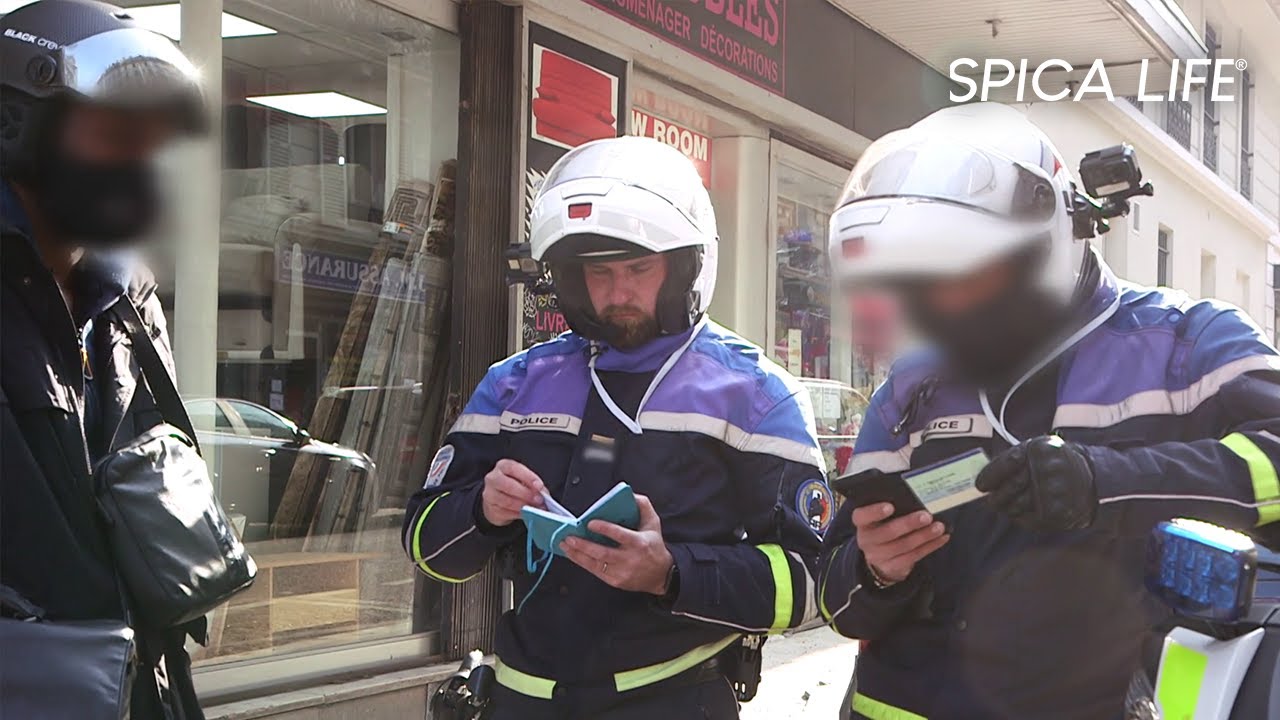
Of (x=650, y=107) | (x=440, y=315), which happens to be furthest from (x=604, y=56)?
(x=440, y=315)

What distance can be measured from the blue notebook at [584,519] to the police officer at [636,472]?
23mm

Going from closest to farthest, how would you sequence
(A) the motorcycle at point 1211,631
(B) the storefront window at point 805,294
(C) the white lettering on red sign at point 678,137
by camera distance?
(A) the motorcycle at point 1211,631
(C) the white lettering on red sign at point 678,137
(B) the storefront window at point 805,294

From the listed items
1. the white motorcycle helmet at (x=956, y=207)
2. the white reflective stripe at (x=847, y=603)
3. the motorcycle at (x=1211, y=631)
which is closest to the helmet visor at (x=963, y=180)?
the white motorcycle helmet at (x=956, y=207)

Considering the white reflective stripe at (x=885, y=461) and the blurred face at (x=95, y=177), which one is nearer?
the blurred face at (x=95, y=177)

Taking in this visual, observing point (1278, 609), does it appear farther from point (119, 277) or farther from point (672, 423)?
point (119, 277)

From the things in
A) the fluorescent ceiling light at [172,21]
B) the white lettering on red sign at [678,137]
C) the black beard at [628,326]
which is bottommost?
the black beard at [628,326]

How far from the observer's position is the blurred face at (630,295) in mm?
2824

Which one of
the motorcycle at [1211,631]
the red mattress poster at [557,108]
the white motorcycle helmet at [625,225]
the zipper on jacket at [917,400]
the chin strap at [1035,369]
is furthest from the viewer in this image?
the red mattress poster at [557,108]

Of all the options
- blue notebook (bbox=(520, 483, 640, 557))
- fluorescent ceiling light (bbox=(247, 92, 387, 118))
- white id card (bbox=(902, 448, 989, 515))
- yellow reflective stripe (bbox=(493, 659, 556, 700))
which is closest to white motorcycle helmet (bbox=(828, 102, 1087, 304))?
white id card (bbox=(902, 448, 989, 515))

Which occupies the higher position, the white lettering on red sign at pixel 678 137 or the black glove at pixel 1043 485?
the white lettering on red sign at pixel 678 137

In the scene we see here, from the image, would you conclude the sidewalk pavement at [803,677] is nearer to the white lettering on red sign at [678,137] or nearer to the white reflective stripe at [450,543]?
the white lettering on red sign at [678,137]

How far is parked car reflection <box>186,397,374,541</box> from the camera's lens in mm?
5074

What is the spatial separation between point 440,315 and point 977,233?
4.27 meters

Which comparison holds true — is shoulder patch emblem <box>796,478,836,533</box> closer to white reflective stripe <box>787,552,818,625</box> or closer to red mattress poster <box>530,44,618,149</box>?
white reflective stripe <box>787,552,818,625</box>
